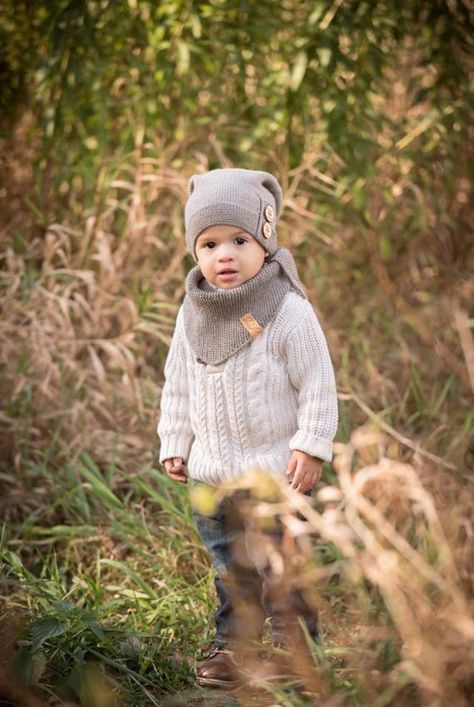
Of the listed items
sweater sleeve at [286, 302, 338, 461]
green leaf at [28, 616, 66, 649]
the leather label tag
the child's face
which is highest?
the child's face

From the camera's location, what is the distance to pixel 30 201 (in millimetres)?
4773

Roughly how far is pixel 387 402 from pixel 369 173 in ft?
3.94

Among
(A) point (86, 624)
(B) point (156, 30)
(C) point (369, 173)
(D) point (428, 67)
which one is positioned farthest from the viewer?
(D) point (428, 67)

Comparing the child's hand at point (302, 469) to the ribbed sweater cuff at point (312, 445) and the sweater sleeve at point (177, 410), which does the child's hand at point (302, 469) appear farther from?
the sweater sleeve at point (177, 410)

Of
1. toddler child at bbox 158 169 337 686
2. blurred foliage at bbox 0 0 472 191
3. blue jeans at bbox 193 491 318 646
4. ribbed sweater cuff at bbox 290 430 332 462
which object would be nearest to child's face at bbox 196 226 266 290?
toddler child at bbox 158 169 337 686

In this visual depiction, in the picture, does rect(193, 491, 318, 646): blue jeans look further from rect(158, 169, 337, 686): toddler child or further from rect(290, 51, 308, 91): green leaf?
rect(290, 51, 308, 91): green leaf

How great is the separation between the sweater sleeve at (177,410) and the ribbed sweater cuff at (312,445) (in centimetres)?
39

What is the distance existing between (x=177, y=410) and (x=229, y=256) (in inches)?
18.8

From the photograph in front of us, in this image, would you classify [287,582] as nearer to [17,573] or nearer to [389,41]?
[17,573]

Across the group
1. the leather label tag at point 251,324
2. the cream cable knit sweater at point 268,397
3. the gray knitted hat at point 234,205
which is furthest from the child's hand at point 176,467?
the gray knitted hat at point 234,205

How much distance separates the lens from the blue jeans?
255 cm

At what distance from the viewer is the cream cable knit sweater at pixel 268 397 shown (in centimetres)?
248

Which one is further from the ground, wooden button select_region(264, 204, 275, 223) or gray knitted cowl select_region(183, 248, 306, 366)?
wooden button select_region(264, 204, 275, 223)

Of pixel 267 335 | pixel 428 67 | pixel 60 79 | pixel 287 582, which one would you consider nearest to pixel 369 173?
pixel 428 67
